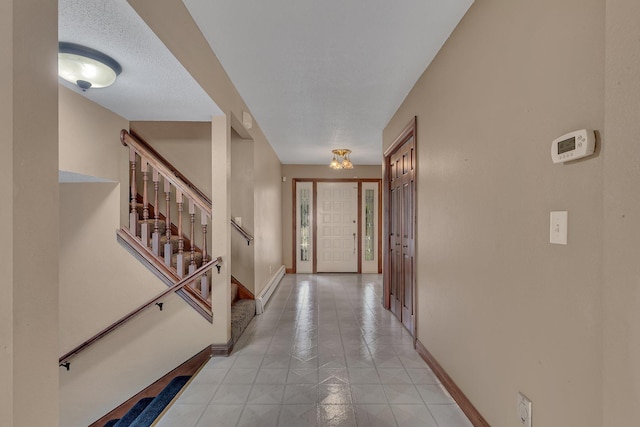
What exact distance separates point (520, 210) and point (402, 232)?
2.12 metres

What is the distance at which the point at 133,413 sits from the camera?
2445 millimetres

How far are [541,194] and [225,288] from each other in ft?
7.79

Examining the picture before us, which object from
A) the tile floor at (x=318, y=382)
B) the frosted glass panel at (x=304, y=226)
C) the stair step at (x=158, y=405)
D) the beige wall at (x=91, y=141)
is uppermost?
the beige wall at (x=91, y=141)

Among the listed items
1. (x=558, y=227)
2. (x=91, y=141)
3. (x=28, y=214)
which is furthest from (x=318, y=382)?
(x=91, y=141)

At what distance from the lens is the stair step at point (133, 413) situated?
2299 millimetres

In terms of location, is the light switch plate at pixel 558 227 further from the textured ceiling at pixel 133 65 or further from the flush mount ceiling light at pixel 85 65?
the flush mount ceiling light at pixel 85 65

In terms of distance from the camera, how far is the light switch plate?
1082 mm

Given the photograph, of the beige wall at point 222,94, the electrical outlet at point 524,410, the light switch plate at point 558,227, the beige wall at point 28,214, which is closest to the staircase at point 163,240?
the beige wall at point 222,94

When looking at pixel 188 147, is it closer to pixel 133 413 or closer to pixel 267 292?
pixel 267 292

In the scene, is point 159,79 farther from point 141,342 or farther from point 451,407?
point 451,407

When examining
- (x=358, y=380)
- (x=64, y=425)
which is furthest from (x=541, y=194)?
(x=64, y=425)

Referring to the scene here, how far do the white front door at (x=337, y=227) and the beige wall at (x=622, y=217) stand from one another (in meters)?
5.91

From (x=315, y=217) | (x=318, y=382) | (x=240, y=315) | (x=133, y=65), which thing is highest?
(x=133, y=65)

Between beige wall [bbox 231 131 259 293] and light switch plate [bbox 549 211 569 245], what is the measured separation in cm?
327
